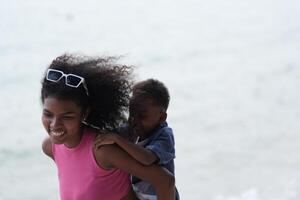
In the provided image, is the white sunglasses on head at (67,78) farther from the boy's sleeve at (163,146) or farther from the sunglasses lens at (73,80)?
the boy's sleeve at (163,146)

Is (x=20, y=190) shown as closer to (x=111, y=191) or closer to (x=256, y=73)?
(x=256, y=73)

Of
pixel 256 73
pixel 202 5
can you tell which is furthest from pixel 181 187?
pixel 202 5

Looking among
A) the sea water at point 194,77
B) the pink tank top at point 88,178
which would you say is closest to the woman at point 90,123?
the pink tank top at point 88,178

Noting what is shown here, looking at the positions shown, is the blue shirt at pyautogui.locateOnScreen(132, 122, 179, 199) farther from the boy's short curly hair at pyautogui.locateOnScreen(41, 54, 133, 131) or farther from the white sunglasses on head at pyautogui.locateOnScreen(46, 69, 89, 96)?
the white sunglasses on head at pyautogui.locateOnScreen(46, 69, 89, 96)

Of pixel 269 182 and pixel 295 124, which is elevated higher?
pixel 295 124

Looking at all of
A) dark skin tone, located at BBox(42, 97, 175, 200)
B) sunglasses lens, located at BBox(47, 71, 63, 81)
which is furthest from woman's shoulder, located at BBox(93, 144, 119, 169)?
sunglasses lens, located at BBox(47, 71, 63, 81)

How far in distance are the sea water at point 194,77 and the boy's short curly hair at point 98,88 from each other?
310cm

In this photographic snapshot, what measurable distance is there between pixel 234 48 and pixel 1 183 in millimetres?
4614

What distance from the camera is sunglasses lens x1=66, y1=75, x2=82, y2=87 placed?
1.92m

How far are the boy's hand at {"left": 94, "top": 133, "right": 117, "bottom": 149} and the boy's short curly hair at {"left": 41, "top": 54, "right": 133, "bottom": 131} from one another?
75mm

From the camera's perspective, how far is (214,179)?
6.20 metres

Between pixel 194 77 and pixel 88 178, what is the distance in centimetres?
688

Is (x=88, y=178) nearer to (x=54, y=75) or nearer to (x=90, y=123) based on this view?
(x=90, y=123)

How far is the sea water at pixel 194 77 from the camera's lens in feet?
20.8
